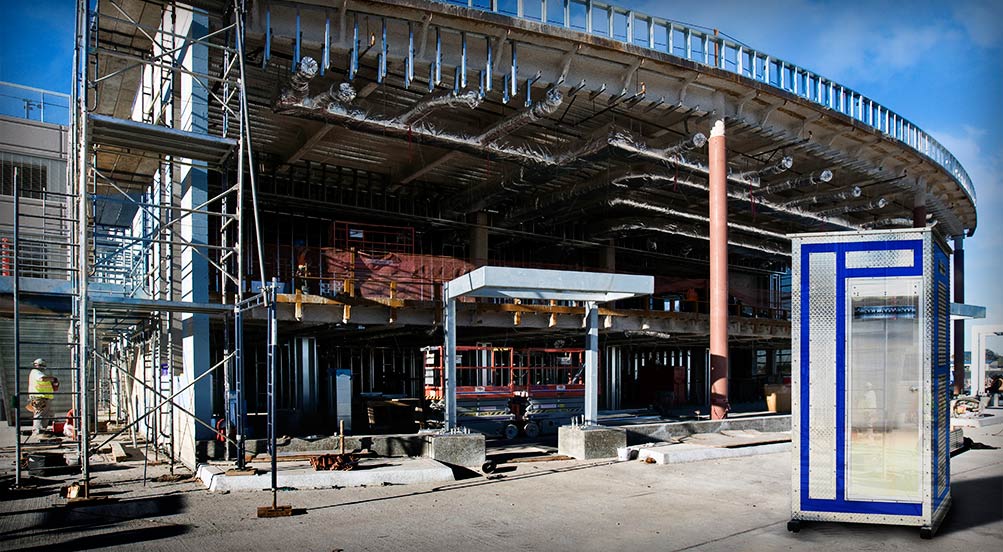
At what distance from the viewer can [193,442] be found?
44.6 ft

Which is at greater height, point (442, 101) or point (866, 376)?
point (442, 101)

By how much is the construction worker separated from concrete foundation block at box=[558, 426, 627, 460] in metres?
12.0

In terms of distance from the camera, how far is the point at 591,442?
15.0 meters

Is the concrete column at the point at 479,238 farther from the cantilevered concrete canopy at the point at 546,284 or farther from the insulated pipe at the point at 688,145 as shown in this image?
the cantilevered concrete canopy at the point at 546,284

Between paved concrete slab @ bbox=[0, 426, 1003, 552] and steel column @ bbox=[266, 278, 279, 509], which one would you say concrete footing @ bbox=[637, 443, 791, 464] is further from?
steel column @ bbox=[266, 278, 279, 509]

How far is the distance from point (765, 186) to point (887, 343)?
53.4ft

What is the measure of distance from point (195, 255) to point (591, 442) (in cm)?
863

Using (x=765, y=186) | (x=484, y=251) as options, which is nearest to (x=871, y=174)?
(x=765, y=186)

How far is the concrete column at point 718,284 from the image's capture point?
19.9 m

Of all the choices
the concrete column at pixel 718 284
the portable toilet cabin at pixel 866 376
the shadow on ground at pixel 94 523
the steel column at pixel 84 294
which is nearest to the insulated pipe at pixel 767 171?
the concrete column at pixel 718 284

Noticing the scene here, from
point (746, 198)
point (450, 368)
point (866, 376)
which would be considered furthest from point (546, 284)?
point (746, 198)

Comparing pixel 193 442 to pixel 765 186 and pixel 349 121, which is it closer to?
pixel 349 121

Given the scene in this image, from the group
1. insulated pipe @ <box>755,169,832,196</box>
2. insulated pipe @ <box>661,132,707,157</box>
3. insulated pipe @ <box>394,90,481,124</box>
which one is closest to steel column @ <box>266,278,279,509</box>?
insulated pipe @ <box>394,90,481,124</box>

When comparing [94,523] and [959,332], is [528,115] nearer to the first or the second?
[94,523]
